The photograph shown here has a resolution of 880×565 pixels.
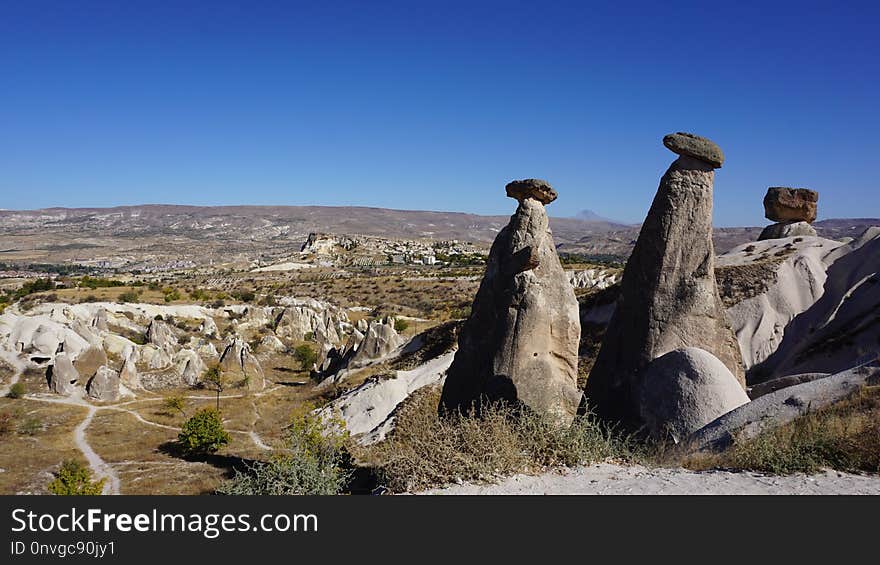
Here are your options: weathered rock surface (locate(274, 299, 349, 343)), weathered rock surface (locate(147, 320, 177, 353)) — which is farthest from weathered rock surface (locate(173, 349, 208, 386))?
weathered rock surface (locate(274, 299, 349, 343))

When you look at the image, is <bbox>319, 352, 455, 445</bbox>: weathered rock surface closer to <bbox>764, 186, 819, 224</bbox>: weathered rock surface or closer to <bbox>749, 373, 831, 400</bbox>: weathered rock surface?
<bbox>749, 373, 831, 400</bbox>: weathered rock surface

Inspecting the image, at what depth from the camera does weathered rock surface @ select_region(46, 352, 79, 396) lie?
2222 centimetres

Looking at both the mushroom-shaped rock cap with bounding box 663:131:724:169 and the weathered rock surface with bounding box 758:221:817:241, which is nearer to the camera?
the mushroom-shaped rock cap with bounding box 663:131:724:169

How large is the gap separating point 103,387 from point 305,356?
963 centimetres

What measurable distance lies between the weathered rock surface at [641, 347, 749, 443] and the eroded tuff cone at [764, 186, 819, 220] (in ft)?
56.9

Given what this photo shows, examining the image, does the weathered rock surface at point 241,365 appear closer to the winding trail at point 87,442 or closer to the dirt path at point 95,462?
the winding trail at point 87,442

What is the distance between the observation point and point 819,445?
5.54 m

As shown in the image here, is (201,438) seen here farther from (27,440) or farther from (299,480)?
(299,480)

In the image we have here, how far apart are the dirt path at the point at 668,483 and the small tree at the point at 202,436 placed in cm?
1278

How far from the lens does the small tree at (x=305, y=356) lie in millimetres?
29230

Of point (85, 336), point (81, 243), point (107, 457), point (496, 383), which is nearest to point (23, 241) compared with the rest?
point (81, 243)
